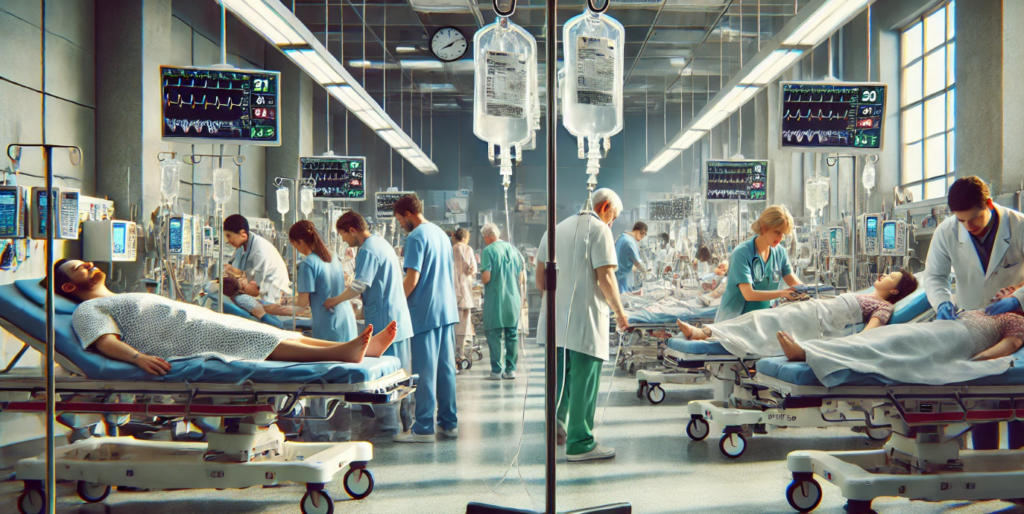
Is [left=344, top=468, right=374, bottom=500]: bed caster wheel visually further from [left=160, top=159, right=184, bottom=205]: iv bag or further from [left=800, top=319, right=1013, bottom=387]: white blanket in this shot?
[left=160, top=159, right=184, bottom=205]: iv bag

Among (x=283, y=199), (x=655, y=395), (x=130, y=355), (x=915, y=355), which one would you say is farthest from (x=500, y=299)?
(x=915, y=355)

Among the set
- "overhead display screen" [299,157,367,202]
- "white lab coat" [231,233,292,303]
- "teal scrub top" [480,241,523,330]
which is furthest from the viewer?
"overhead display screen" [299,157,367,202]

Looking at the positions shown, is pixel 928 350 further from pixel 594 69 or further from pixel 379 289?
pixel 379 289

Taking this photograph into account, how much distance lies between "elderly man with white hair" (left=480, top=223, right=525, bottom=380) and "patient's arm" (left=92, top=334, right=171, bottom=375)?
429 cm

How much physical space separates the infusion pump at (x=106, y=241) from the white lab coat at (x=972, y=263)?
5607 millimetres

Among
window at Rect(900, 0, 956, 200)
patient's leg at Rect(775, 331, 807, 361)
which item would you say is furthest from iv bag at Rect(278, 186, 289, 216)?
window at Rect(900, 0, 956, 200)

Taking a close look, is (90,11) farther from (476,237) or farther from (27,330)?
(476,237)

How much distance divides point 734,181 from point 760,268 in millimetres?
3841

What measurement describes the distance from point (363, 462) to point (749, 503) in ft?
5.55

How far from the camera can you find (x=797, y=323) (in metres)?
4.44

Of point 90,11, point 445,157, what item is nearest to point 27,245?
point 90,11

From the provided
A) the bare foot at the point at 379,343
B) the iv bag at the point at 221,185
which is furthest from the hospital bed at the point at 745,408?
the iv bag at the point at 221,185

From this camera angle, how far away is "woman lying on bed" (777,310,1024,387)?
3039 millimetres

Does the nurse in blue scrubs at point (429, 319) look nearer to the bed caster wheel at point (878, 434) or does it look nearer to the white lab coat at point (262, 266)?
the white lab coat at point (262, 266)
